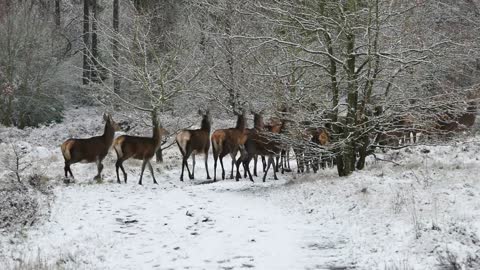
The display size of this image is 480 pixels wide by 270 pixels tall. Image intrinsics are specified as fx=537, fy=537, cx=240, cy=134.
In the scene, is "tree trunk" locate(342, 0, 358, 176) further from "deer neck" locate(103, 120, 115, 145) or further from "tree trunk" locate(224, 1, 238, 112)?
"tree trunk" locate(224, 1, 238, 112)

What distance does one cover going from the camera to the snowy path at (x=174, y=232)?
726 centimetres

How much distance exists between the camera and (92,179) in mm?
15398

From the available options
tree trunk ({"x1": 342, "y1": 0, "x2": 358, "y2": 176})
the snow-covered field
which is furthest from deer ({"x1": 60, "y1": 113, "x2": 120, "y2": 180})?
tree trunk ({"x1": 342, "y1": 0, "x2": 358, "y2": 176})

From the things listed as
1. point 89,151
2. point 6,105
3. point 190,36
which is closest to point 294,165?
point 89,151

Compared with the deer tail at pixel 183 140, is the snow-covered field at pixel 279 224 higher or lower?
lower

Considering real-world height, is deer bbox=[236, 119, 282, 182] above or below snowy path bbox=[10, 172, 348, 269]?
above

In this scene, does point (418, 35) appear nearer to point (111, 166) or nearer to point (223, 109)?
point (111, 166)

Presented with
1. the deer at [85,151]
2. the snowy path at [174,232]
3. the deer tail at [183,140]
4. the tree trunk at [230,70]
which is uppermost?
the tree trunk at [230,70]

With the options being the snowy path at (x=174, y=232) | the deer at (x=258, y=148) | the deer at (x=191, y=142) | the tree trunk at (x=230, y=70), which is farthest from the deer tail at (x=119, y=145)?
the tree trunk at (x=230, y=70)

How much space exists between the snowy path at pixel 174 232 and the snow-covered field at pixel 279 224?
18 millimetres

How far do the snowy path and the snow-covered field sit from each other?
18 mm

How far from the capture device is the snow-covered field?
6.90 meters

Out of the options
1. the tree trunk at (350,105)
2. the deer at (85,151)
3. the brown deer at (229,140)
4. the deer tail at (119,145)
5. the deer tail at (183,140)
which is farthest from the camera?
the brown deer at (229,140)

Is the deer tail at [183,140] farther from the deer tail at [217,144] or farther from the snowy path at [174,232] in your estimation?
the snowy path at [174,232]
